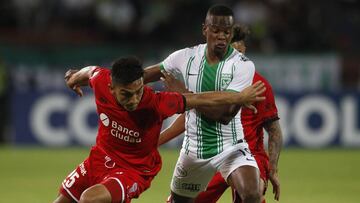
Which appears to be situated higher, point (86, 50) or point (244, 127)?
point (244, 127)

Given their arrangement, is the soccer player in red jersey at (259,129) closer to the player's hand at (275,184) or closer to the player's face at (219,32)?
the player's hand at (275,184)

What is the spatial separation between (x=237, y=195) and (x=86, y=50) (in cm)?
1066

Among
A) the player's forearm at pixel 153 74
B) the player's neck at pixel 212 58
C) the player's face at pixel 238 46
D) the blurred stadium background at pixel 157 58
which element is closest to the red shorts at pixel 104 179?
the player's forearm at pixel 153 74

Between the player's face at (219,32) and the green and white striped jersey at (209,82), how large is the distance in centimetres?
15

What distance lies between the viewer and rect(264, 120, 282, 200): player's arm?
7.29m

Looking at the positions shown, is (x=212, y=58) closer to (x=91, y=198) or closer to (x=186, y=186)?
(x=186, y=186)

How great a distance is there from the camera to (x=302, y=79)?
58.2 feet

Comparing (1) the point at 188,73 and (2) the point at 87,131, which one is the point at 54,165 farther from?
(1) the point at 188,73

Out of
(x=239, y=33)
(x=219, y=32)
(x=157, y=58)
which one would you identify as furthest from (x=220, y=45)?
(x=157, y=58)

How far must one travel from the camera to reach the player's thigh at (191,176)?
738cm

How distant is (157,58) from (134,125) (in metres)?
10.9

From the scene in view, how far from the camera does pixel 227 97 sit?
6617 mm

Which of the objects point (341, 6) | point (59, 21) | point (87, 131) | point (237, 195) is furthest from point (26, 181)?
point (341, 6)

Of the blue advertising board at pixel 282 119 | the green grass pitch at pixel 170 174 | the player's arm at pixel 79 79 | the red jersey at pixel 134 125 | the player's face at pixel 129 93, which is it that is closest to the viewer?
the player's face at pixel 129 93
